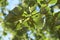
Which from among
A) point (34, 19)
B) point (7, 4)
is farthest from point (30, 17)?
point (7, 4)

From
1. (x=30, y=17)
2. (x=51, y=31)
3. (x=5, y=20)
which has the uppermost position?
(x=5, y=20)

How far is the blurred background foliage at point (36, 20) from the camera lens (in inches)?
96.4

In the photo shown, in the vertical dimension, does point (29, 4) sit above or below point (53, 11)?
above

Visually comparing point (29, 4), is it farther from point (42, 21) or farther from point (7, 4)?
point (7, 4)

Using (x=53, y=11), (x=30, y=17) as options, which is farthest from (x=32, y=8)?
(x=53, y=11)

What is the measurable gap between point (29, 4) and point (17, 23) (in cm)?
37

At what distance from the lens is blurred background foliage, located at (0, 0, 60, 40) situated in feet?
8.04

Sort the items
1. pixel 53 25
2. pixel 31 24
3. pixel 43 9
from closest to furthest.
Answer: pixel 43 9, pixel 53 25, pixel 31 24

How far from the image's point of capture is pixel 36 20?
8.23 feet

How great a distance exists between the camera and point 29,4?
281 centimetres

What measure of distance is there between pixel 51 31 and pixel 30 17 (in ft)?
1.26

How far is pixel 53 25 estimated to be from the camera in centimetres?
252

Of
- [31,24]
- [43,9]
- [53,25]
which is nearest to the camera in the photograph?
[43,9]

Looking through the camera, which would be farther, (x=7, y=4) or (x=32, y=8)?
(x=7, y=4)
